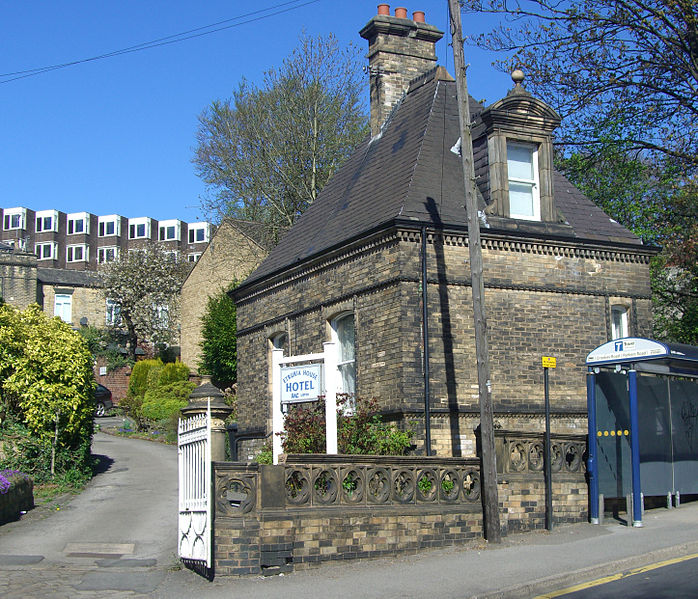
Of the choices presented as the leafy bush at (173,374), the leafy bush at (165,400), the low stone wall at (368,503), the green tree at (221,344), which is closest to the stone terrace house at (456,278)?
the low stone wall at (368,503)

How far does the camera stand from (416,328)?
16359 millimetres

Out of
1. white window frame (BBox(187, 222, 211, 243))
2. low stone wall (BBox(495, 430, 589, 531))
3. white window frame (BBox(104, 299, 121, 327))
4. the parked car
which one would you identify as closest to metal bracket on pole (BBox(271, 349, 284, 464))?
low stone wall (BBox(495, 430, 589, 531))

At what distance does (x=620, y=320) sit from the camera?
1908 centimetres

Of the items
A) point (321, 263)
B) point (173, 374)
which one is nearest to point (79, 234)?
point (173, 374)

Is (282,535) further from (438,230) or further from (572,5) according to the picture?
(572,5)

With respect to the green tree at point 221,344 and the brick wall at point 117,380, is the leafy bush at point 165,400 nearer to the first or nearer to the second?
the green tree at point 221,344

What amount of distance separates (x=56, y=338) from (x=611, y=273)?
41.3 ft

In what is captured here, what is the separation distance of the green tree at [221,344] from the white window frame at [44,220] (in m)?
52.5

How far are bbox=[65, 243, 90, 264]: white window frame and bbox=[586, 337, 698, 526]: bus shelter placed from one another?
76.0 meters

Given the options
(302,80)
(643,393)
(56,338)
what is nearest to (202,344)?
(302,80)

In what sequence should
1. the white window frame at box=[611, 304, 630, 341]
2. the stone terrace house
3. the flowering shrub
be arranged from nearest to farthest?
1. the flowering shrub
2. the stone terrace house
3. the white window frame at box=[611, 304, 630, 341]

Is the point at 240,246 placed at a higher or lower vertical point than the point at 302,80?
lower

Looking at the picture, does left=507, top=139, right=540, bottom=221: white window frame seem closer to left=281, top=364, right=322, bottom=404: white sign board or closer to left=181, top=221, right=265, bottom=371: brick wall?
Result: left=281, top=364, right=322, bottom=404: white sign board

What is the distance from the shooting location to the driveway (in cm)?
1103
